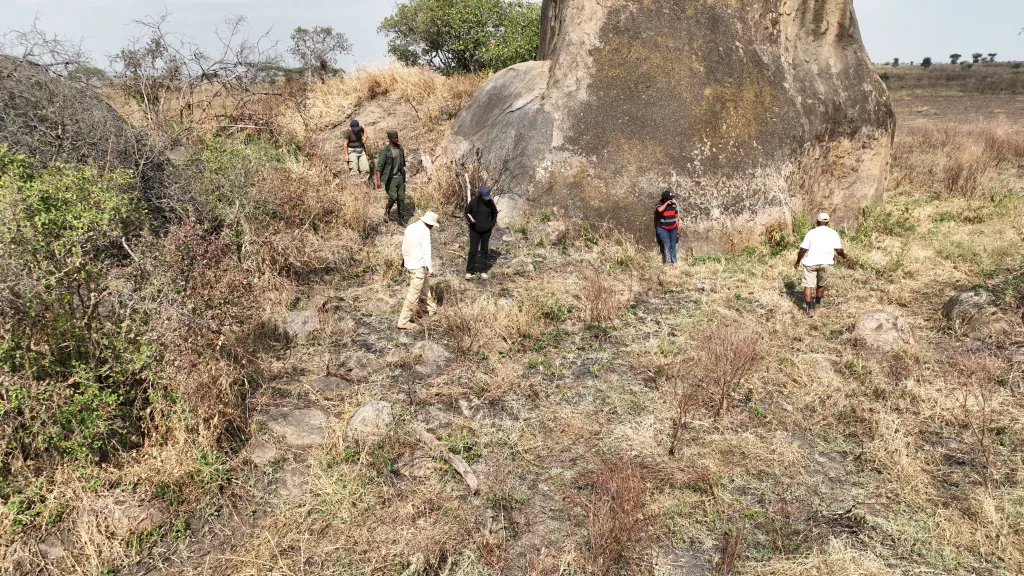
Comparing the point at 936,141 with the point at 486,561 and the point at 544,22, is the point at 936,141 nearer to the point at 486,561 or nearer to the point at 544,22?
the point at 544,22

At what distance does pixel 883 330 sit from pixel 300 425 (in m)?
5.84

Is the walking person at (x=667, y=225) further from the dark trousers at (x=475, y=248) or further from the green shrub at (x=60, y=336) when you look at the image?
the green shrub at (x=60, y=336)

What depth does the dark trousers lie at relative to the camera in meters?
7.65

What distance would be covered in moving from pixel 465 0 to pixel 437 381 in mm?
16597

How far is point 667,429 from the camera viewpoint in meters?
4.68

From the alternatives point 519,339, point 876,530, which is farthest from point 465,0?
point 876,530

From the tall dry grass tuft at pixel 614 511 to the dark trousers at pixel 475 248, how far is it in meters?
4.06

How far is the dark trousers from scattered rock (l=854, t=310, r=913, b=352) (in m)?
4.55

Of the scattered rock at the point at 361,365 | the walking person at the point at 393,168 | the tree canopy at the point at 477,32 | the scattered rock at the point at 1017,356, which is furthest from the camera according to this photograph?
the tree canopy at the point at 477,32

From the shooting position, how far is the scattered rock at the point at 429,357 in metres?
5.56

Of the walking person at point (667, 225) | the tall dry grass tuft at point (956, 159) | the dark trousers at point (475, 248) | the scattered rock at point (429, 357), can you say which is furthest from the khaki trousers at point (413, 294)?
the tall dry grass tuft at point (956, 159)

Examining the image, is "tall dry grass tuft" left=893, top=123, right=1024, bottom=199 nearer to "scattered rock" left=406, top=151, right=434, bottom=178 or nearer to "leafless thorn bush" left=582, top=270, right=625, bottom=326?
"leafless thorn bush" left=582, top=270, right=625, bottom=326

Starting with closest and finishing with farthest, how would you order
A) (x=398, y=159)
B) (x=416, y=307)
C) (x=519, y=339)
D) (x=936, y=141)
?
(x=519, y=339), (x=416, y=307), (x=398, y=159), (x=936, y=141)

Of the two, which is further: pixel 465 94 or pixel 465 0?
pixel 465 0
